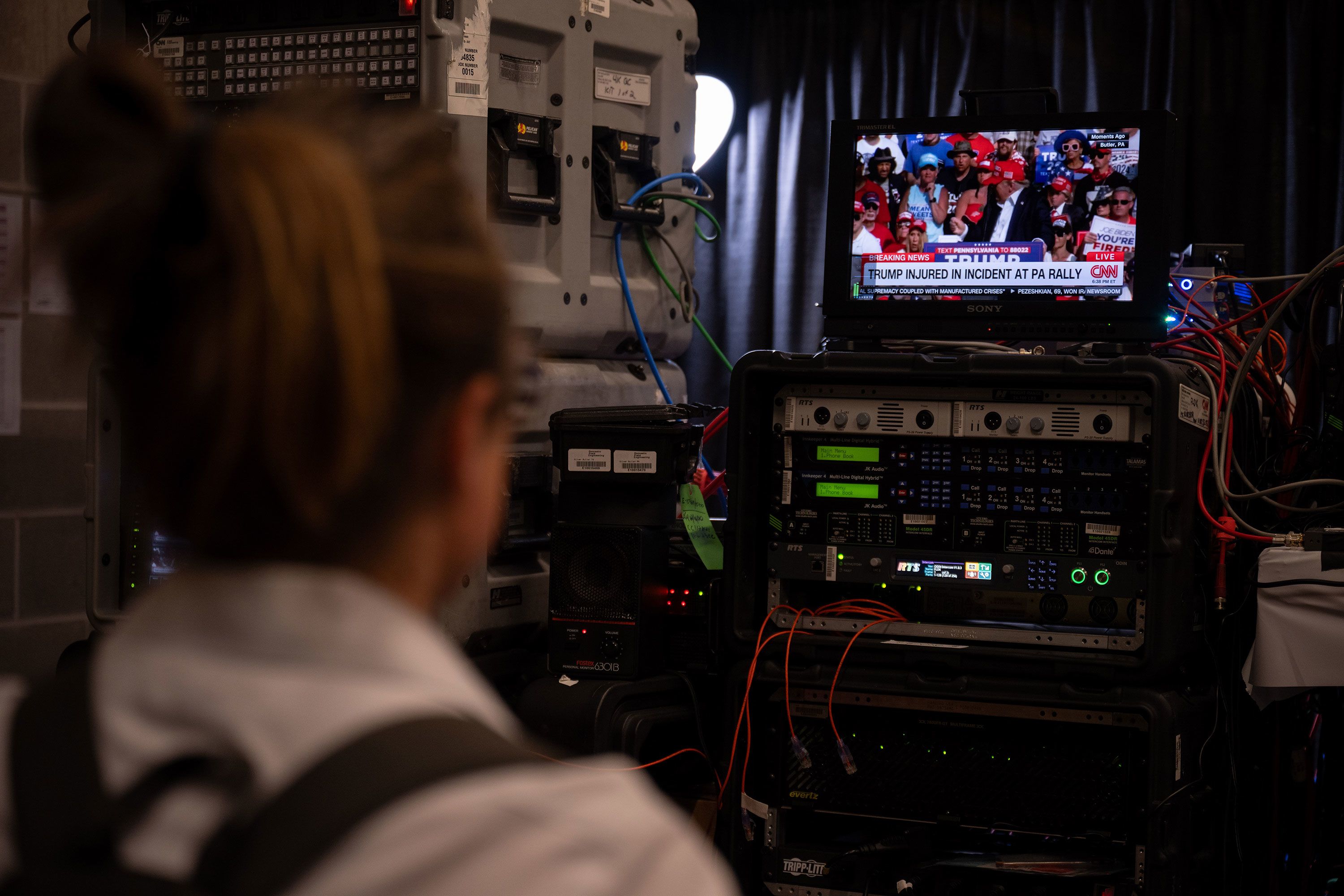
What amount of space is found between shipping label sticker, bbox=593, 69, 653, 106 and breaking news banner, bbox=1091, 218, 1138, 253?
0.95m

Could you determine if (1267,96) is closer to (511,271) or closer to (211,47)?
(211,47)

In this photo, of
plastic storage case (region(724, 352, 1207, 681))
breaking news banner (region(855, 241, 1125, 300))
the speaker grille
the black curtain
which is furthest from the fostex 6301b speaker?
the black curtain

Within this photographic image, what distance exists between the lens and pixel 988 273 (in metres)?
1.89

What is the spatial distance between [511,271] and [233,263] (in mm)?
135

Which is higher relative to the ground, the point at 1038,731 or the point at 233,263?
the point at 233,263

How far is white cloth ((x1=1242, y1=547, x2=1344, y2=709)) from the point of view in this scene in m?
1.72

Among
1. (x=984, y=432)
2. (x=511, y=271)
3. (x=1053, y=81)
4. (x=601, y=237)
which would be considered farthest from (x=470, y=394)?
(x=1053, y=81)

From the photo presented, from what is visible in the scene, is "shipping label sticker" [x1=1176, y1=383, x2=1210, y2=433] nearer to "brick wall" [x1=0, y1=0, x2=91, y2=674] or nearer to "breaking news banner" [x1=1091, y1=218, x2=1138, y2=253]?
"breaking news banner" [x1=1091, y1=218, x2=1138, y2=253]

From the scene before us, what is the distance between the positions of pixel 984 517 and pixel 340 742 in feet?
5.07

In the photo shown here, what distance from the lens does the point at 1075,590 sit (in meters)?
1.80

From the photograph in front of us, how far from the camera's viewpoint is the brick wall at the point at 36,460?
8.22 ft

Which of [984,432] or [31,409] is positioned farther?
[31,409]

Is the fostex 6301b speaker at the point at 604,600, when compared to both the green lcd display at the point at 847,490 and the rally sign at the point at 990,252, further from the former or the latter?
the rally sign at the point at 990,252

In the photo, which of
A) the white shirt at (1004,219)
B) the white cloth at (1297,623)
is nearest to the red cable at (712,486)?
the white shirt at (1004,219)
